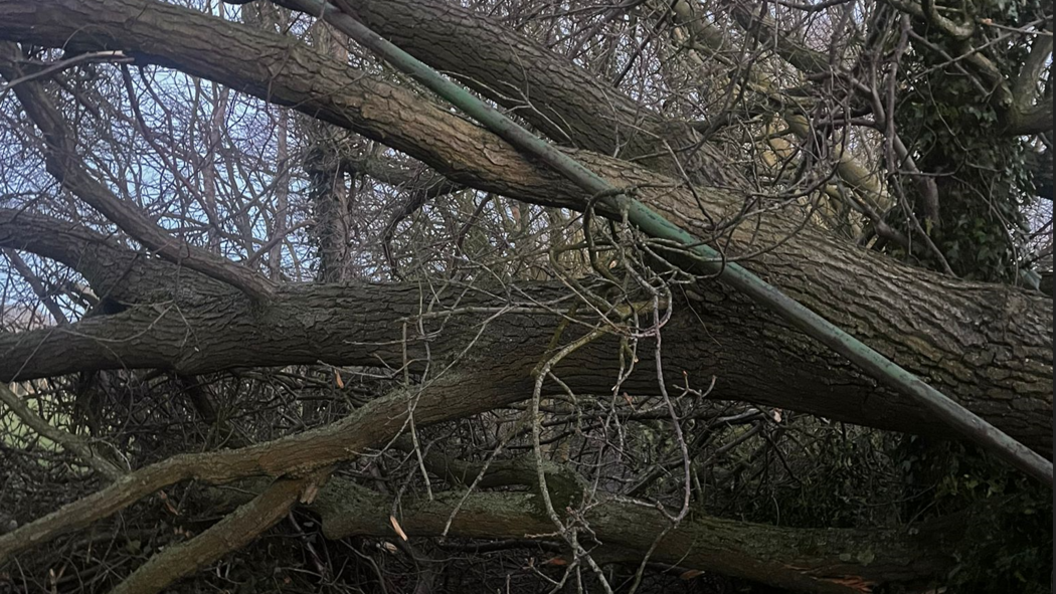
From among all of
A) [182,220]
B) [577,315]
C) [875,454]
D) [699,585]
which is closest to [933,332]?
[577,315]

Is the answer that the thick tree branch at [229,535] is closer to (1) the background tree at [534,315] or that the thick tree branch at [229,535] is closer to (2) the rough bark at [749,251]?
(1) the background tree at [534,315]

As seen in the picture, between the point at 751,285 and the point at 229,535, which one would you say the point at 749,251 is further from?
the point at 229,535

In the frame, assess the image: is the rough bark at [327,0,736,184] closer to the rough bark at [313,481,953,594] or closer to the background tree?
the background tree

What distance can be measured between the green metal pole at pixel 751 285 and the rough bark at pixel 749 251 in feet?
0.49

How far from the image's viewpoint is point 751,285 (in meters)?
3.27

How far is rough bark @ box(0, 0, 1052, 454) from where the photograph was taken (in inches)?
134

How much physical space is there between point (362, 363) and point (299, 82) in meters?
1.34

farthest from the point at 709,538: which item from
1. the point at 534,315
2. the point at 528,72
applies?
the point at 528,72

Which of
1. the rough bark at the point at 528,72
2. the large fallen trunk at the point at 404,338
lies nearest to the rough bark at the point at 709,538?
the large fallen trunk at the point at 404,338

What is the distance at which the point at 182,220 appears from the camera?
514cm

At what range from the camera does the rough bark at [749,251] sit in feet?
11.2

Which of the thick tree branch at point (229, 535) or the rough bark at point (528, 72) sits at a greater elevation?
the rough bark at point (528, 72)

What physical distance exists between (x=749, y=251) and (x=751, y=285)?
0.34 metres

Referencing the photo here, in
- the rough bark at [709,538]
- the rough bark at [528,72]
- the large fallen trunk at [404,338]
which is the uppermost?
the rough bark at [528,72]
